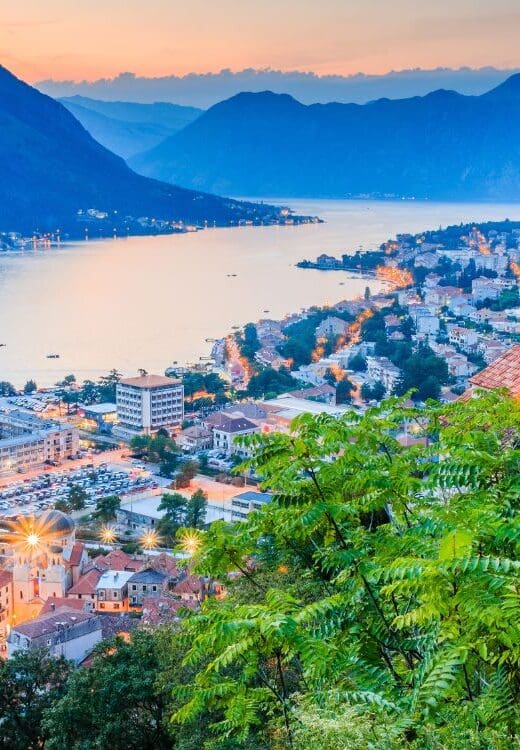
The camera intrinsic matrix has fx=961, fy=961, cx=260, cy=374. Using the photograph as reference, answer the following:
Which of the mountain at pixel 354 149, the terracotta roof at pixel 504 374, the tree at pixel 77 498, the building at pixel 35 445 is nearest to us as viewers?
the terracotta roof at pixel 504 374

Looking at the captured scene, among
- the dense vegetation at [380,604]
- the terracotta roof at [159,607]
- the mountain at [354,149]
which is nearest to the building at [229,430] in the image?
the terracotta roof at [159,607]

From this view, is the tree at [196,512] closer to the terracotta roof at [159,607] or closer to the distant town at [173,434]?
the distant town at [173,434]

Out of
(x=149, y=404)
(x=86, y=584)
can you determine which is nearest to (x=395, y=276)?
(x=149, y=404)

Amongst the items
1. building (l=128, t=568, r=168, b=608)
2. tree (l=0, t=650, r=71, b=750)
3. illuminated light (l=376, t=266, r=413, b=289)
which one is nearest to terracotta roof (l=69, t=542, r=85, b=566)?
building (l=128, t=568, r=168, b=608)

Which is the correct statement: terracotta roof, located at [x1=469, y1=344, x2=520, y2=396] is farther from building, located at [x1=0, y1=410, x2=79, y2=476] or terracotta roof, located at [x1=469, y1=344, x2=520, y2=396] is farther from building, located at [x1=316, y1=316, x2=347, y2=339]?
building, located at [x1=316, y1=316, x2=347, y2=339]

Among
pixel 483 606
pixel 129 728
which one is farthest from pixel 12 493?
pixel 483 606
